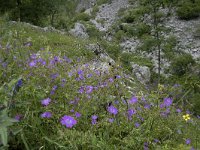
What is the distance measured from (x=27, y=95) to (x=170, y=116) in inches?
45.8

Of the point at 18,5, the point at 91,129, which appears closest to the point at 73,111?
the point at 91,129

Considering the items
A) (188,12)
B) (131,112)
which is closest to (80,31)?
(188,12)

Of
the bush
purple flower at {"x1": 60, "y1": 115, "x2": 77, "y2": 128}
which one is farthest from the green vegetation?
the bush

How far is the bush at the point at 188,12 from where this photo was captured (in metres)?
20.3

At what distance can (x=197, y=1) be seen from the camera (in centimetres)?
2148

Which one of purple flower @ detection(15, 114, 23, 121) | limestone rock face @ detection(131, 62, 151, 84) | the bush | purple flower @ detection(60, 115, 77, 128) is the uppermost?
purple flower @ detection(60, 115, 77, 128)

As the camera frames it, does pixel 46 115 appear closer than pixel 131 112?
Yes

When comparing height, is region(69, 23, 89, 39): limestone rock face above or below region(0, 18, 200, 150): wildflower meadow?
below

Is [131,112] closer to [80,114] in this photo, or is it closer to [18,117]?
[80,114]

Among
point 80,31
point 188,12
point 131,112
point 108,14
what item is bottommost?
point 108,14

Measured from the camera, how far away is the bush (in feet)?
66.6

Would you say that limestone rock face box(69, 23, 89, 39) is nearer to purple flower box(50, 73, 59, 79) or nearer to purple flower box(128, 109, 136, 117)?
purple flower box(50, 73, 59, 79)

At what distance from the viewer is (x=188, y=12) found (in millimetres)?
20266

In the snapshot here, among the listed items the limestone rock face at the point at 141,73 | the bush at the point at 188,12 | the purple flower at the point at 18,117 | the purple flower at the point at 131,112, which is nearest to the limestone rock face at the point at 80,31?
the bush at the point at 188,12
